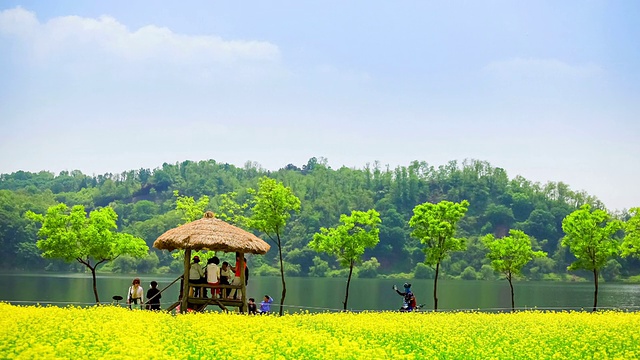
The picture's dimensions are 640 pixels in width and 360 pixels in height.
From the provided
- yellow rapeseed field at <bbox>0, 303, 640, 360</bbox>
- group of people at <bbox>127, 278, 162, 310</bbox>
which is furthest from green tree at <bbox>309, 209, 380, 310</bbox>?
yellow rapeseed field at <bbox>0, 303, 640, 360</bbox>

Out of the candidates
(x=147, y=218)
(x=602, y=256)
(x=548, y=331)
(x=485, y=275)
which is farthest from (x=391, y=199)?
(x=548, y=331)

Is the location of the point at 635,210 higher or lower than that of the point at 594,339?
higher

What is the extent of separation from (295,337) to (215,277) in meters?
10.1

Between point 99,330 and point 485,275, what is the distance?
134 metres

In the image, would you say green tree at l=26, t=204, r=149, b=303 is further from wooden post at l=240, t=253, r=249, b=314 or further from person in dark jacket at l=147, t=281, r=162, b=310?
wooden post at l=240, t=253, r=249, b=314

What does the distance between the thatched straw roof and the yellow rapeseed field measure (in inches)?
153

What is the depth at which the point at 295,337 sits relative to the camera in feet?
55.0

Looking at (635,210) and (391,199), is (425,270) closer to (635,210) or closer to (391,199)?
(391,199)

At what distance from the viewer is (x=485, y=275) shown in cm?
14338

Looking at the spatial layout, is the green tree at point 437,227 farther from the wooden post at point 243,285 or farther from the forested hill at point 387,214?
the forested hill at point 387,214

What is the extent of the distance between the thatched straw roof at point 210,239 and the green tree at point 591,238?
2265 centimetres

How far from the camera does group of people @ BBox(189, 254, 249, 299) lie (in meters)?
26.2

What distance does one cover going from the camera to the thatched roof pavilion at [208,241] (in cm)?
2586

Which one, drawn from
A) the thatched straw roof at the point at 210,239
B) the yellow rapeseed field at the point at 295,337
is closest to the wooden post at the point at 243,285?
the thatched straw roof at the point at 210,239
